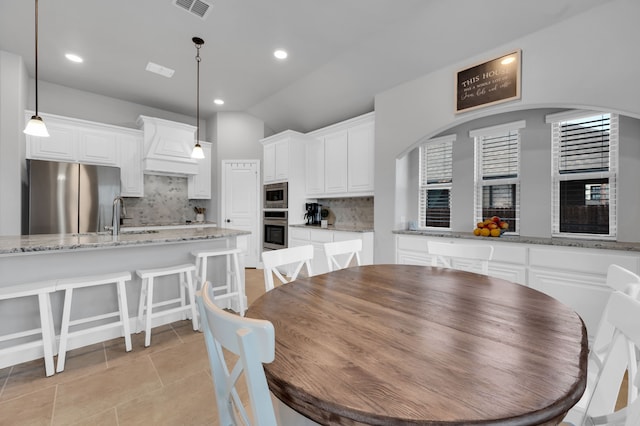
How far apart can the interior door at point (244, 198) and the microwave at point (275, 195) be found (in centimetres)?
A: 23

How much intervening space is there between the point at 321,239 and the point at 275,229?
1.18m

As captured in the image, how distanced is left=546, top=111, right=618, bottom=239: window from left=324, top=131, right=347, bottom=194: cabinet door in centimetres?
246

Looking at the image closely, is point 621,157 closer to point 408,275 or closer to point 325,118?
point 408,275

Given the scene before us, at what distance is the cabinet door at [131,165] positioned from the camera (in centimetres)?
437

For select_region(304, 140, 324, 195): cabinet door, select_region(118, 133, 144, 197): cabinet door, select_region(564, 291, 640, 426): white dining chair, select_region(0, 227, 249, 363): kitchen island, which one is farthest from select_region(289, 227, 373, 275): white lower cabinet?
select_region(564, 291, 640, 426): white dining chair

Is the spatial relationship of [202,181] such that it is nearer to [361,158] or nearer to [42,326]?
[361,158]

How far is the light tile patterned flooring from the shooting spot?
1541 mm

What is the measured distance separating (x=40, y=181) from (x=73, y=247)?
87.8 inches

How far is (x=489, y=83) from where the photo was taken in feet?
8.61

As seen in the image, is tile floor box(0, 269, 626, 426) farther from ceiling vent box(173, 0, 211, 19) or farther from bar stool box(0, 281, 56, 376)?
ceiling vent box(173, 0, 211, 19)

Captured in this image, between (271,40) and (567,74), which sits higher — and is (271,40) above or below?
above

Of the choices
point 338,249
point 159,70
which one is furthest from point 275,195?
point 338,249

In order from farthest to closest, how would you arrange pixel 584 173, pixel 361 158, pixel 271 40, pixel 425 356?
pixel 361 158
pixel 271 40
pixel 584 173
pixel 425 356

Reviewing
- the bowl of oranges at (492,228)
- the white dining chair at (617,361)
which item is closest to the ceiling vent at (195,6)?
the white dining chair at (617,361)
